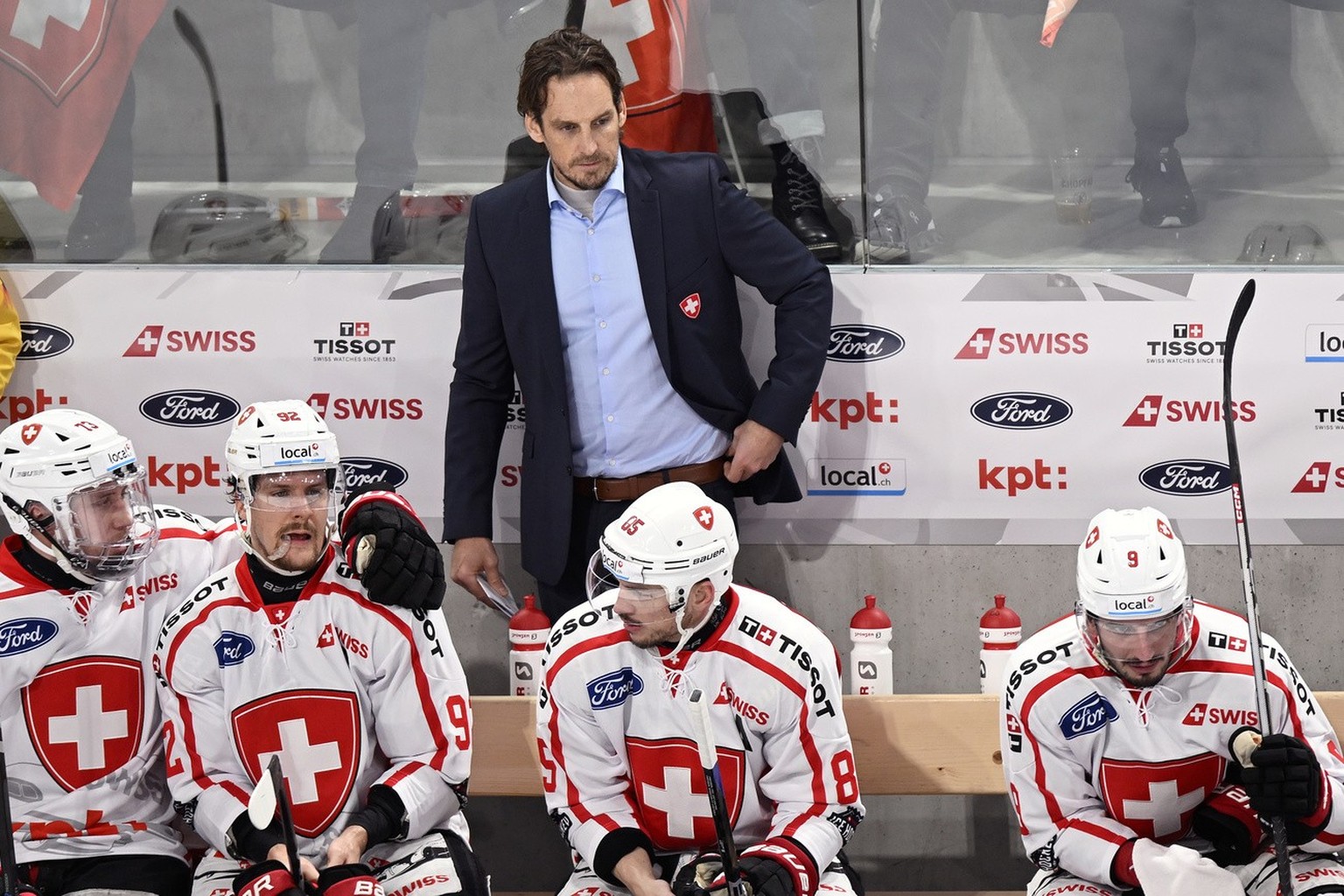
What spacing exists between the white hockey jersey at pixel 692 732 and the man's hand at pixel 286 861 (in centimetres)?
48

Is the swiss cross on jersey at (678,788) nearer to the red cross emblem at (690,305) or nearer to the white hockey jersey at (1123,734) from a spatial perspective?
the white hockey jersey at (1123,734)

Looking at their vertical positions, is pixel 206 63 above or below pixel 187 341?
above

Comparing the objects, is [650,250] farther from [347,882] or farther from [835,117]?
[347,882]

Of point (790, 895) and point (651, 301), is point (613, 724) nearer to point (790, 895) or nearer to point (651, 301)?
point (790, 895)

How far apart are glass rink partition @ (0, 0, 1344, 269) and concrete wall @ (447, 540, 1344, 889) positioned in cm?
74

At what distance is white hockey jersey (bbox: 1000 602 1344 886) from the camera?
3.03m

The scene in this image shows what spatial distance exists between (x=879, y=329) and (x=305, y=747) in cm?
171

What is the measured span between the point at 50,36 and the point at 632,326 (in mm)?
1793

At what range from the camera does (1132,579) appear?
2.86 m

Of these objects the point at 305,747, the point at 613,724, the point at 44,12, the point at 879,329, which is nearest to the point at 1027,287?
the point at 879,329

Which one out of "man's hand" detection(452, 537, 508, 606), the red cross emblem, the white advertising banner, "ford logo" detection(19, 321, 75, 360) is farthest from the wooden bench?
"ford logo" detection(19, 321, 75, 360)

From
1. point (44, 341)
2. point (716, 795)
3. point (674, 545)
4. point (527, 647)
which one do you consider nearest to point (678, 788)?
point (716, 795)

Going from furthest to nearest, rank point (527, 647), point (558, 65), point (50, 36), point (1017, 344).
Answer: point (50, 36) < point (1017, 344) < point (527, 647) < point (558, 65)

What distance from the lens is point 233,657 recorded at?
3.09 m
